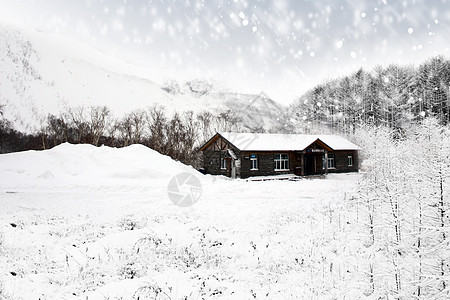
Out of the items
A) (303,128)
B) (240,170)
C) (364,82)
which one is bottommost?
(240,170)

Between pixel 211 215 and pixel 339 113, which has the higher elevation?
pixel 339 113

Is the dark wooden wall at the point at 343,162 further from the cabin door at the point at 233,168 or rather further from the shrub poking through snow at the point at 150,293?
the shrub poking through snow at the point at 150,293

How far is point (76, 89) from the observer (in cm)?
7575

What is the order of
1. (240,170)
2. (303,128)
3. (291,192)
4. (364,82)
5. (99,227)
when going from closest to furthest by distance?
(99,227)
(291,192)
(240,170)
(364,82)
(303,128)

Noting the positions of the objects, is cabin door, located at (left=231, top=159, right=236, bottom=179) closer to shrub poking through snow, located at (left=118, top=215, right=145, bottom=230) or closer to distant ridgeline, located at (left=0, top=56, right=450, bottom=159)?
distant ridgeline, located at (left=0, top=56, right=450, bottom=159)

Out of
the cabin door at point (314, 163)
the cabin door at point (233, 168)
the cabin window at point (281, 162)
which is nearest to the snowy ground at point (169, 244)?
the cabin door at point (233, 168)

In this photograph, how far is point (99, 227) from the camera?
9383 mm

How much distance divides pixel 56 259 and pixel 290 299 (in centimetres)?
622

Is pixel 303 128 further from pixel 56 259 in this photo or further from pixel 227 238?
pixel 56 259

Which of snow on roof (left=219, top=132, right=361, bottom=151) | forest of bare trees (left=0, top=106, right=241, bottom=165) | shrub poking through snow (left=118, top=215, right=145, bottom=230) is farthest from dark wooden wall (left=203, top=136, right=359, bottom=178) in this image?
shrub poking through snow (left=118, top=215, right=145, bottom=230)

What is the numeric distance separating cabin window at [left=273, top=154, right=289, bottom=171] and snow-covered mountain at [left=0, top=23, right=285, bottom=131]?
720 centimetres

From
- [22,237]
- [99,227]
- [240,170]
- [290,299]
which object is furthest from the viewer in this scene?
[240,170]

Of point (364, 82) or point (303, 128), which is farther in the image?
point (303, 128)

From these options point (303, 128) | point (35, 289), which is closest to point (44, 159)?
point (35, 289)
